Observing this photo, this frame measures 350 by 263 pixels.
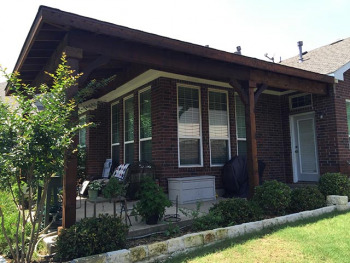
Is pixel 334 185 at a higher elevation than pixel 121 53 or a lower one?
lower

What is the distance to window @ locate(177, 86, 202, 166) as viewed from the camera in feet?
22.7

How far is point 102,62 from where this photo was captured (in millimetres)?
4238

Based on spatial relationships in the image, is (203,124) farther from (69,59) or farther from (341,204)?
(69,59)

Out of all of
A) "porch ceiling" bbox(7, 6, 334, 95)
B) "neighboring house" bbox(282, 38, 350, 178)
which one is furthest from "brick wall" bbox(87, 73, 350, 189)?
"porch ceiling" bbox(7, 6, 334, 95)

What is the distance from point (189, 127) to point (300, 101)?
156 inches

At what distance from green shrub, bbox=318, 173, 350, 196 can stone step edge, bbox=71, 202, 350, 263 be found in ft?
5.43

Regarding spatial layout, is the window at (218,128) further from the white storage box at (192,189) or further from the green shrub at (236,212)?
the green shrub at (236,212)

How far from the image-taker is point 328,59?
30.0 ft

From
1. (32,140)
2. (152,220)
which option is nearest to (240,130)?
(152,220)

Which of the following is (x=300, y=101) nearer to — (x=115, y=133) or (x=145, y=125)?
(x=145, y=125)

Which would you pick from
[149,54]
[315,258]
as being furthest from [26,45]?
[315,258]

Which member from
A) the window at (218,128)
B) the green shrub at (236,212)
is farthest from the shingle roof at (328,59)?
the green shrub at (236,212)

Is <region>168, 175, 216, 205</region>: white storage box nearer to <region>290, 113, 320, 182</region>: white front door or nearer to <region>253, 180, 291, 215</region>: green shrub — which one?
<region>253, 180, 291, 215</region>: green shrub

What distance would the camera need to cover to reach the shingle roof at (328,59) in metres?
8.09
